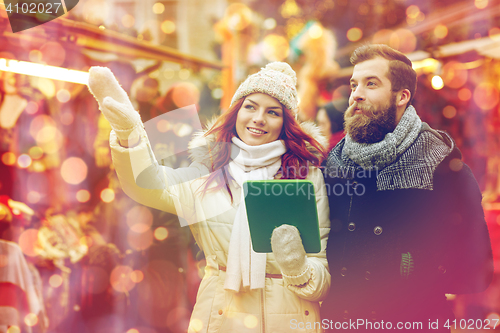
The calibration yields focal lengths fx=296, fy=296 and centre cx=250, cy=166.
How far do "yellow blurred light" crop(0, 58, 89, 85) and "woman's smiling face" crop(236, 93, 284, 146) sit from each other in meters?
1.41

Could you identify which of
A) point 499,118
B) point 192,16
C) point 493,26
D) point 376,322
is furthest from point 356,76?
point 192,16

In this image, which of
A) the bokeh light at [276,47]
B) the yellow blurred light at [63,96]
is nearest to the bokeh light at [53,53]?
the yellow blurred light at [63,96]

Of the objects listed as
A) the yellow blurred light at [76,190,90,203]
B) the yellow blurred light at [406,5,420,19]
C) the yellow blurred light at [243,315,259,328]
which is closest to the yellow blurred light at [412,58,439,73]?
the yellow blurred light at [406,5,420,19]

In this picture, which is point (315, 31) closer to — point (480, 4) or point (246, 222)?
point (480, 4)

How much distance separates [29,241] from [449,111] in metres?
3.62

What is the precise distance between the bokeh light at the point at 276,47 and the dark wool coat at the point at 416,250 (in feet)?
6.93

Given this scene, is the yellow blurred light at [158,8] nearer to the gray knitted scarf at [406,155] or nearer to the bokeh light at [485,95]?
the gray knitted scarf at [406,155]

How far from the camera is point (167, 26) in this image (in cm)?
321

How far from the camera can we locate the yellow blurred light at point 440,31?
2605 mm

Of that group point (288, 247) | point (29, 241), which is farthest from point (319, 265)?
point (29, 241)

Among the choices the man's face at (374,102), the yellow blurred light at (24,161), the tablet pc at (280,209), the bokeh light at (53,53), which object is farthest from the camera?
the yellow blurred light at (24,161)

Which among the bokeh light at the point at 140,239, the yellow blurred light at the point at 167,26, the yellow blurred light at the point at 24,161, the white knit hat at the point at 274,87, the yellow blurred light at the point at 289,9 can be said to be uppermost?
the yellow blurred light at the point at 289,9

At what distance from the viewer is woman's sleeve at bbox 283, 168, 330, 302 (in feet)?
3.84

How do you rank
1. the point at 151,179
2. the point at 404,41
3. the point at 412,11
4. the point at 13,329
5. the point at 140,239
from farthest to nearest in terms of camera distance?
the point at 412,11
the point at 404,41
the point at 140,239
the point at 13,329
the point at 151,179
